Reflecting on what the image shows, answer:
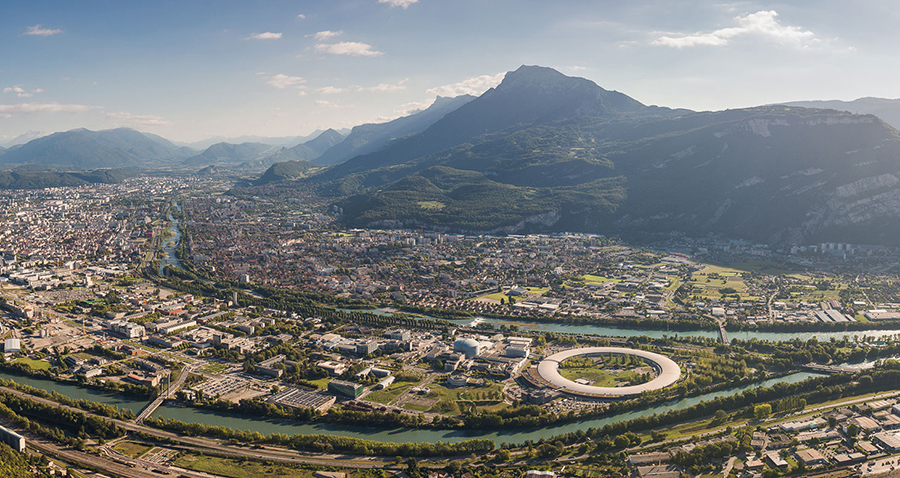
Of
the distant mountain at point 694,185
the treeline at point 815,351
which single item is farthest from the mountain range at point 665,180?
the treeline at point 815,351

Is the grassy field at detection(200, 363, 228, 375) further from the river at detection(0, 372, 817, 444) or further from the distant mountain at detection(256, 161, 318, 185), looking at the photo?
the distant mountain at detection(256, 161, 318, 185)

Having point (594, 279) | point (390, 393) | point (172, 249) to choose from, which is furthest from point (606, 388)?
point (172, 249)

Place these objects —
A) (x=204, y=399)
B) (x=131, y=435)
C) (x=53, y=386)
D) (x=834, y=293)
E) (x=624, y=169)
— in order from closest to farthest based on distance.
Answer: (x=131, y=435) → (x=204, y=399) → (x=53, y=386) → (x=834, y=293) → (x=624, y=169)

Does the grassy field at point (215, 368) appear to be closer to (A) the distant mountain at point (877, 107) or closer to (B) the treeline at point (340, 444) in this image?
(B) the treeline at point (340, 444)

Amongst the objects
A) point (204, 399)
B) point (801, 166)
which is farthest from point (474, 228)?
point (204, 399)

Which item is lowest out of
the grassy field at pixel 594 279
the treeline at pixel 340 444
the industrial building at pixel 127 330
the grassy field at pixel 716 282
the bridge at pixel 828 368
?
→ the bridge at pixel 828 368

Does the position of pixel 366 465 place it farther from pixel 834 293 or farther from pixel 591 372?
pixel 834 293
